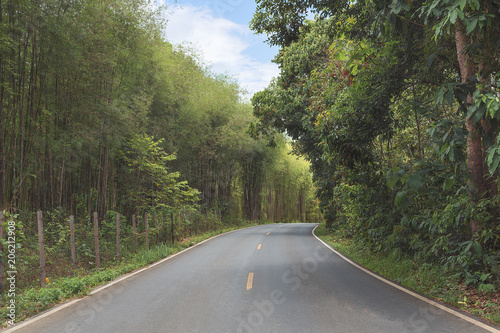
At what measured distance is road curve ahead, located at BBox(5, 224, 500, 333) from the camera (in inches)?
170

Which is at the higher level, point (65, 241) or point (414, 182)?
point (414, 182)

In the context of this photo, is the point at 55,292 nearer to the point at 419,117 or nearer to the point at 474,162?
the point at 474,162

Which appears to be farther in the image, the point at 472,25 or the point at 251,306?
the point at 251,306

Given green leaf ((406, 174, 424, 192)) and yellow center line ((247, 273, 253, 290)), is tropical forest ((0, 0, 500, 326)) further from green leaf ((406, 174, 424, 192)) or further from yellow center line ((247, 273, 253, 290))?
yellow center line ((247, 273, 253, 290))

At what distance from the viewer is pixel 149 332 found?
419 cm

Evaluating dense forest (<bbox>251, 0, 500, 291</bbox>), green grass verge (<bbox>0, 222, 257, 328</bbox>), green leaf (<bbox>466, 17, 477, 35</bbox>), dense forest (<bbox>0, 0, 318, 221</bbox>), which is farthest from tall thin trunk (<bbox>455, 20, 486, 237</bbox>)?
dense forest (<bbox>0, 0, 318, 221</bbox>)

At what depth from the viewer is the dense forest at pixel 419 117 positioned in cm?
457

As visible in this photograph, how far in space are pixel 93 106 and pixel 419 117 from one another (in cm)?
1041

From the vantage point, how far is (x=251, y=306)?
5242 mm

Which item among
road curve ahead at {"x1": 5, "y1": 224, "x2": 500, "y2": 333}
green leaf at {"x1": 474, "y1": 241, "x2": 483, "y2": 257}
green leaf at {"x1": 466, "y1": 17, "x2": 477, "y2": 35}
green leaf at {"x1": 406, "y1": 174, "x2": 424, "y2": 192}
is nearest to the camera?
green leaf at {"x1": 466, "y1": 17, "x2": 477, "y2": 35}

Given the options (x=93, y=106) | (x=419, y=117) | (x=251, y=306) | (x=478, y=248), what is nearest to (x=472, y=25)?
(x=478, y=248)

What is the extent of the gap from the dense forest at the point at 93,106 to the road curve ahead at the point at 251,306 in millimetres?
5221

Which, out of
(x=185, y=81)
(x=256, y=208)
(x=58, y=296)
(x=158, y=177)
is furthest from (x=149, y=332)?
(x=256, y=208)

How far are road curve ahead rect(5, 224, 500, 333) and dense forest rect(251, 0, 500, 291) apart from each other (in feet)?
5.39
